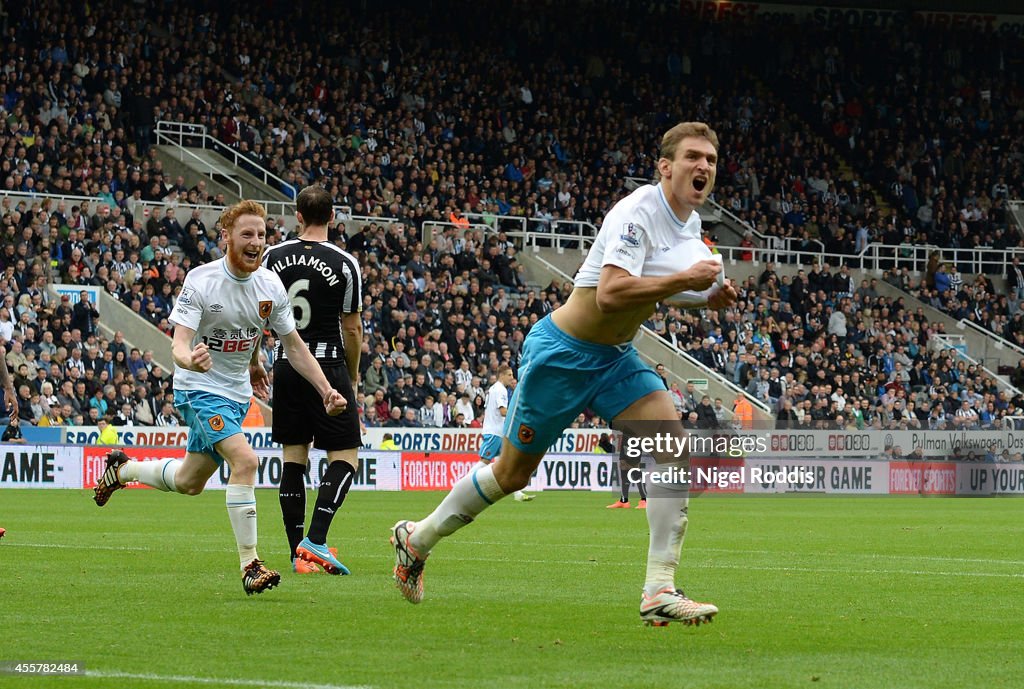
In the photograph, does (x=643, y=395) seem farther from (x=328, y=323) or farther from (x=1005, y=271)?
(x=1005, y=271)

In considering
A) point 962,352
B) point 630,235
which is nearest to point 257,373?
point 630,235

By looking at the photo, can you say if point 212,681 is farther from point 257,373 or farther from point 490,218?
point 490,218

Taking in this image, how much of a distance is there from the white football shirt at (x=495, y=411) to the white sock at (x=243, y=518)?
513 inches

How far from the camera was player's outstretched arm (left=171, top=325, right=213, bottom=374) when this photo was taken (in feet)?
30.1

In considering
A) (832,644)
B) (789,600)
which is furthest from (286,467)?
(832,644)

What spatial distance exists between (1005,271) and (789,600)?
37.9 metres

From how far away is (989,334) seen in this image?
42.9 metres

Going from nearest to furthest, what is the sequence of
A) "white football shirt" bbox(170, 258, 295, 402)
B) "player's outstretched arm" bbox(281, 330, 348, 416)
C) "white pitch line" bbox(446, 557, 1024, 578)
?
"white football shirt" bbox(170, 258, 295, 402), "player's outstretched arm" bbox(281, 330, 348, 416), "white pitch line" bbox(446, 557, 1024, 578)

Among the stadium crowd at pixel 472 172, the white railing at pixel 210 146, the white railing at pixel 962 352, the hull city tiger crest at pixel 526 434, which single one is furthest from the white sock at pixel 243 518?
the white railing at pixel 962 352

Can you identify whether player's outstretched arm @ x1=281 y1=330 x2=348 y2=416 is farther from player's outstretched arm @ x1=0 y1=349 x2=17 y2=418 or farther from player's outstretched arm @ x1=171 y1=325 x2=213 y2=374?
player's outstretched arm @ x1=0 y1=349 x2=17 y2=418

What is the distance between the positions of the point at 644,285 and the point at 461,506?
1.68 meters

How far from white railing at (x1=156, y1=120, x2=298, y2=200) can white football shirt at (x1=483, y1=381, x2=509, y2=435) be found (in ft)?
49.3

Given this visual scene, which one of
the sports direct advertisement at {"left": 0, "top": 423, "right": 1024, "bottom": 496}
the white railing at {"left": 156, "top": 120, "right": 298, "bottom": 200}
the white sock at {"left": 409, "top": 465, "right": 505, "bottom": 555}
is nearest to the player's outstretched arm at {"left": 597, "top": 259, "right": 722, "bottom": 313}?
the white sock at {"left": 409, "top": 465, "right": 505, "bottom": 555}

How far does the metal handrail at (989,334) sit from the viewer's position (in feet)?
140
